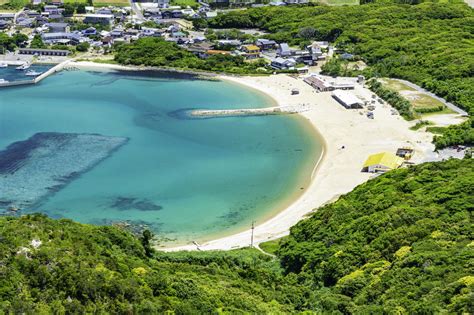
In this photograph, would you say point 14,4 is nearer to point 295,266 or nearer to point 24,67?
point 24,67

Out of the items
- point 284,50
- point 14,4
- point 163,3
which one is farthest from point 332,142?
point 14,4

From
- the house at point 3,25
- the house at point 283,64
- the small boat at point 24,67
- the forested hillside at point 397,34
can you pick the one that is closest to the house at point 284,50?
the house at point 283,64

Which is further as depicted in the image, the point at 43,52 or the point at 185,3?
the point at 185,3

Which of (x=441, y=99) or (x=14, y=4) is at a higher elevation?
(x=14, y=4)

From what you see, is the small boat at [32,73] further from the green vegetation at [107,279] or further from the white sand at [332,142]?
the green vegetation at [107,279]

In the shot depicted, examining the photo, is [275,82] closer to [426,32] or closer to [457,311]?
[426,32]
